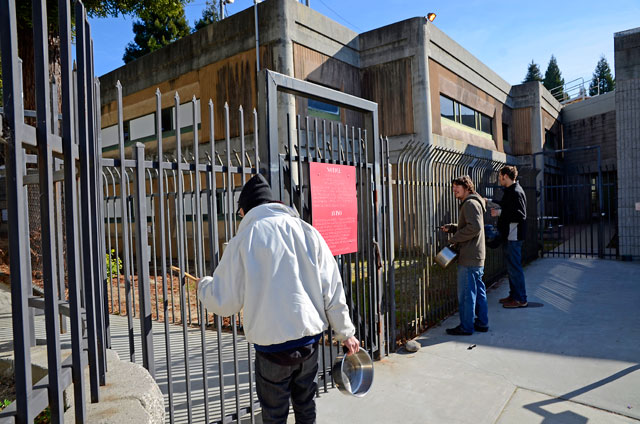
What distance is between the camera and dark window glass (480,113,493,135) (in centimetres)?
1844

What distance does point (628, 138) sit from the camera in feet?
35.8

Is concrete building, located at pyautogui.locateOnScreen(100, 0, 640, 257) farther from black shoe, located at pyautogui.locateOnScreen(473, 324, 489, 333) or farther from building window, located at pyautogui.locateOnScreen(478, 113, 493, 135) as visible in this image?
black shoe, located at pyautogui.locateOnScreen(473, 324, 489, 333)

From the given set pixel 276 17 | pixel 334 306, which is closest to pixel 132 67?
pixel 276 17

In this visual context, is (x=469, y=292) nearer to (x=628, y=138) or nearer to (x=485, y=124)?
(x=628, y=138)

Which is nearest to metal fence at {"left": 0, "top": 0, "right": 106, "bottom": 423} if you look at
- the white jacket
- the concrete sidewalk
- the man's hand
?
the white jacket

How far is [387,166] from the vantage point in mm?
5141

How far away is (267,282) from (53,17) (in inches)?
365

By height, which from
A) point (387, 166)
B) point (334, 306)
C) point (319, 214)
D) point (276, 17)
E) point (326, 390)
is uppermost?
point (276, 17)

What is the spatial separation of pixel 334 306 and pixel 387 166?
2791 millimetres

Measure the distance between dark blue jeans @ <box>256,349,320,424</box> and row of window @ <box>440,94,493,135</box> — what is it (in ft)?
44.9

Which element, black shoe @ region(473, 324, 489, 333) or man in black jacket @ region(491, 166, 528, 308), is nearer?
black shoe @ region(473, 324, 489, 333)

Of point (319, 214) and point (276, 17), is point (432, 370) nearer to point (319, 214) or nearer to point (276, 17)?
point (319, 214)

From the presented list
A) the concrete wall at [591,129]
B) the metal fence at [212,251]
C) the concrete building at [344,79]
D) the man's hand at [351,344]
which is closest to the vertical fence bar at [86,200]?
the metal fence at [212,251]

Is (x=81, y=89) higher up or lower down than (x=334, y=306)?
higher up
